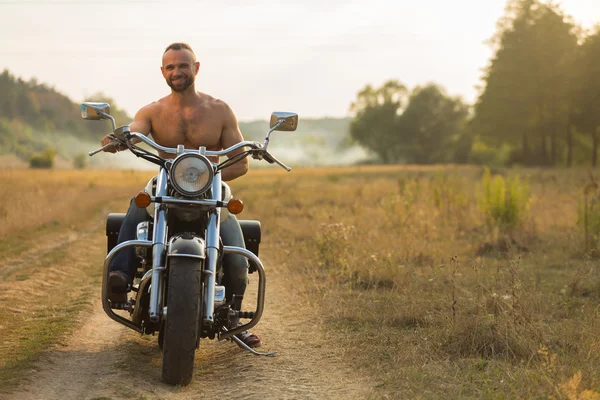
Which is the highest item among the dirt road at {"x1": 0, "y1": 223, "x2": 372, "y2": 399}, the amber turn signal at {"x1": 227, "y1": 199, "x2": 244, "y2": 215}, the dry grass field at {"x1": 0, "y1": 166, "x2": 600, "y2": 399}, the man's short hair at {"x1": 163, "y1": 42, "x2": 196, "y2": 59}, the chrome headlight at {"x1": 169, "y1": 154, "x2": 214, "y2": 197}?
the man's short hair at {"x1": 163, "y1": 42, "x2": 196, "y2": 59}

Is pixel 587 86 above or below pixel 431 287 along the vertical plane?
above

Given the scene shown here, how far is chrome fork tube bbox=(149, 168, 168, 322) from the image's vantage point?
4.39m

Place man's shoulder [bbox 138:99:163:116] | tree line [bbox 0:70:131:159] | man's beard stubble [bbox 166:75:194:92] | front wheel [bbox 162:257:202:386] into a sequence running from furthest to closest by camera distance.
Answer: tree line [bbox 0:70:131:159]
man's shoulder [bbox 138:99:163:116]
man's beard stubble [bbox 166:75:194:92]
front wheel [bbox 162:257:202:386]

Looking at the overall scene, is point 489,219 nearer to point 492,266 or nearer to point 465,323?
point 492,266

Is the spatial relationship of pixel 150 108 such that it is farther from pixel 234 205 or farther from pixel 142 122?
pixel 234 205

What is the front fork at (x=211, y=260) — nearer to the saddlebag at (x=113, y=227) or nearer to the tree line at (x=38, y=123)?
the saddlebag at (x=113, y=227)

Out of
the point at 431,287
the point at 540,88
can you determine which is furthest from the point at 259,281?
the point at 540,88

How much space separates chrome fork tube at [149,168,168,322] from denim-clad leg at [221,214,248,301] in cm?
63

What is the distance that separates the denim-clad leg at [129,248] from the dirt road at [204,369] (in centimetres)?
63

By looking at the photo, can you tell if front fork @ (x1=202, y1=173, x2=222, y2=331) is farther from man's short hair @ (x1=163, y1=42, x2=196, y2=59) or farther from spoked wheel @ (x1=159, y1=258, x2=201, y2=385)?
man's short hair @ (x1=163, y1=42, x2=196, y2=59)

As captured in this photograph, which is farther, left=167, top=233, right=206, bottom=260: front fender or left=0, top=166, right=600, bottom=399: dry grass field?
left=0, top=166, right=600, bottom=399: dry grass field

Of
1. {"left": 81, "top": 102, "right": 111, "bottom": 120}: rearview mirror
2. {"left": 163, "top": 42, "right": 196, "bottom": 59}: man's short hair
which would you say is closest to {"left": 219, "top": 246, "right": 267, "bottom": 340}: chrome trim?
{"left": 81, "top": 102, "right": 111, "bottom": 120}: rearview mirror

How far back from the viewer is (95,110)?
475 centimetres

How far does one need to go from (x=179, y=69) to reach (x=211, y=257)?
60.3 inches
